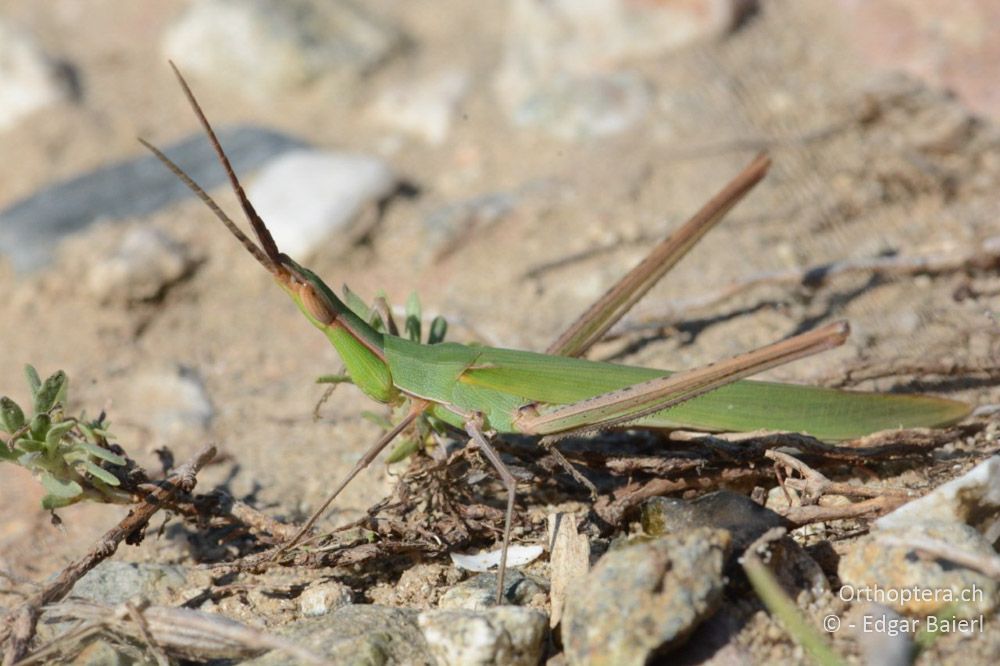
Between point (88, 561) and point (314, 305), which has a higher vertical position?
point (314, 305)

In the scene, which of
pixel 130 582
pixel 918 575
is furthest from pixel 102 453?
pixel 918 575

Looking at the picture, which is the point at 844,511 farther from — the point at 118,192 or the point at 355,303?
the point at 118,192

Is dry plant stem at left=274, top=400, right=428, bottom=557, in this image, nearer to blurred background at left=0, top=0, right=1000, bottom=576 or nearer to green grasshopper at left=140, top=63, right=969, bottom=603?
green grasshopper at left=140, top=63, right=969, bottom=603

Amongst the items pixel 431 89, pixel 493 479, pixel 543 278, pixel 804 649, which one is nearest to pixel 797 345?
pixel 804 649

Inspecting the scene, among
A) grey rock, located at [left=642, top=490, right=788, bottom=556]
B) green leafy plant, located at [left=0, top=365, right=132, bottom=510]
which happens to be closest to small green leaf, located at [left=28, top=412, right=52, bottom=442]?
green leafy plant, located at [left=0, top=365, right=132, bottom=510]

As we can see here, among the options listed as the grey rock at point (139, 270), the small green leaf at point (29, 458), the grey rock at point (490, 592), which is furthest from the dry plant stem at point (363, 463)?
the grey rock at point (139, 270)

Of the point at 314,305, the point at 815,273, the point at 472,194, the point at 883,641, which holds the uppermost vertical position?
the point at 472,194

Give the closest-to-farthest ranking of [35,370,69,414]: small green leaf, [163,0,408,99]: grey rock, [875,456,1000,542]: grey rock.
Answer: [875,456,1000,542]: grey rock → [35,370,69,414]: small green leaf → [163,0,408,99]: grey rock

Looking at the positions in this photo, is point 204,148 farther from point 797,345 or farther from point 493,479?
point 797,345
